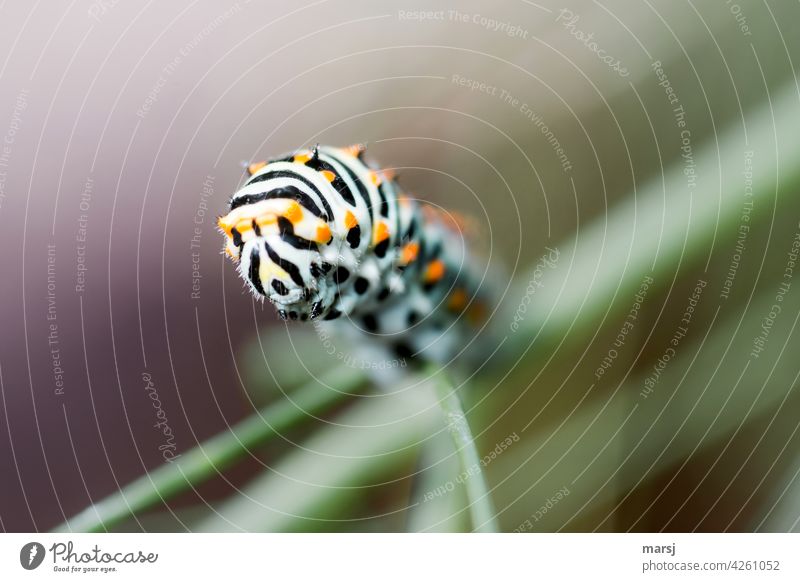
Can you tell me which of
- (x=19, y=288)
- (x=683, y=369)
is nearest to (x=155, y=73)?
(x=19, y=288)

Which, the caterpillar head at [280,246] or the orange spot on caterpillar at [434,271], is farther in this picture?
the orange spot on caterpillar at [434,271]

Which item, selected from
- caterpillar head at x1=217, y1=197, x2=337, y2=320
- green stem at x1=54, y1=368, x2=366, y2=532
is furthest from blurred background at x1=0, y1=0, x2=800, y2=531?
caterpillar head at x1=217, y1=197, x2=337, y2=320

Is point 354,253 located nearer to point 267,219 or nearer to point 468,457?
point 267,219

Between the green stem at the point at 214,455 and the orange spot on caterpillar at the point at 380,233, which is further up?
the orange spot on caterpillar at the point at 380,233

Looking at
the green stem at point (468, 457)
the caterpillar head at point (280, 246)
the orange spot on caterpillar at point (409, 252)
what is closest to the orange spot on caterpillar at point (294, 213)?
the caterpillar head at point (280, 246)

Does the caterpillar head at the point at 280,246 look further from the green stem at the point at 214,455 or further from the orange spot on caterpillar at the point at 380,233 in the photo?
the green stem at the point at 214,455
